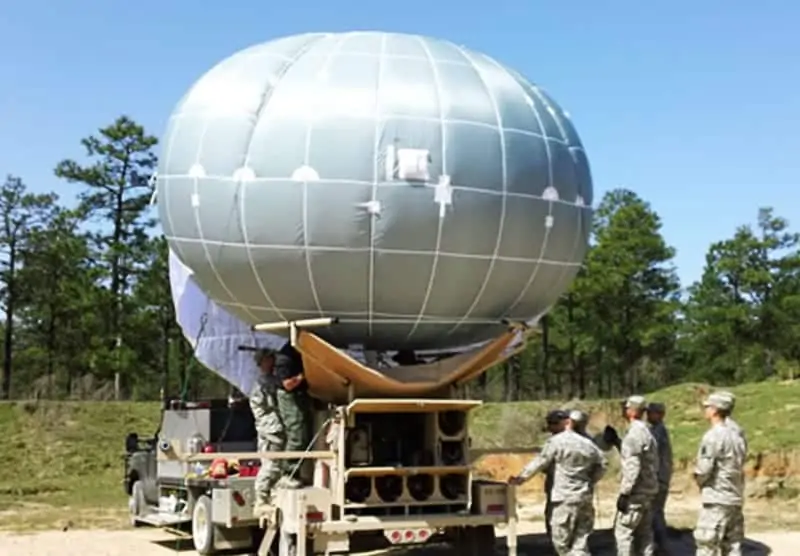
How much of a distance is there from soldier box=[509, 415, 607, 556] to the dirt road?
7.57ft

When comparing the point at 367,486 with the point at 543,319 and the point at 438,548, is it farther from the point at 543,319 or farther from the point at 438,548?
the point at 543,319

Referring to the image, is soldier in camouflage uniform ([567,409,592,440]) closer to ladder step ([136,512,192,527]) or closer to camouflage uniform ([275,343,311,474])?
camouflage uniform ([275,343,311,474])

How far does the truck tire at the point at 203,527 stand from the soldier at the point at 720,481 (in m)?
5.37

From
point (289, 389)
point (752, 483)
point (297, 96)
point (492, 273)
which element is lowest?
point (752, 483)

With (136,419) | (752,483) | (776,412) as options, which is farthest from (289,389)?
(136,419)

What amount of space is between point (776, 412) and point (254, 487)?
1577 cm

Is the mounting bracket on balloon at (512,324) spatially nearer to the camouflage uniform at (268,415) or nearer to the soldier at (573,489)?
the soldier at (573,489)

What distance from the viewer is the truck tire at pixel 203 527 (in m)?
12.6

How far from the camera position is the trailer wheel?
1193cm

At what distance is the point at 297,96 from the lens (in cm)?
1002

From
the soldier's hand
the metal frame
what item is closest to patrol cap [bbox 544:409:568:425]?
the metal frame

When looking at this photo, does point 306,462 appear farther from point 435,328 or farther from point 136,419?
point 136,419

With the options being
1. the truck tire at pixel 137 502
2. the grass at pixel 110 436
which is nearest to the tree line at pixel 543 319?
the grass at pixel 110 436

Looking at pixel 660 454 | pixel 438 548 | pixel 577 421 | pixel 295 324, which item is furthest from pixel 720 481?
pixel 438 548
